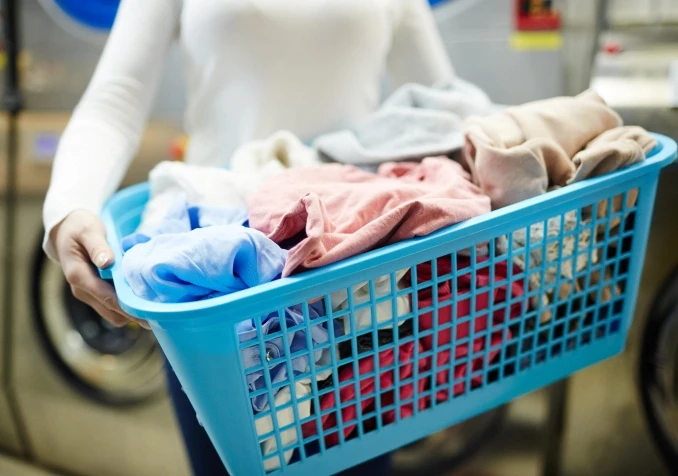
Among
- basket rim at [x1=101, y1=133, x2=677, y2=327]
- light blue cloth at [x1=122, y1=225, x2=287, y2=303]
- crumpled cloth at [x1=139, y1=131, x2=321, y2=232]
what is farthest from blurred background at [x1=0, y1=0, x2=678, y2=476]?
light blue cloth at [x1=122, y1=225, x2=287, y2=303]

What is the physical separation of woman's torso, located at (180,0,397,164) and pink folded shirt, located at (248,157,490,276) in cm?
19

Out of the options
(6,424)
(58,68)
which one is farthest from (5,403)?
(58,68)

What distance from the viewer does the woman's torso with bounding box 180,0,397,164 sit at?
78 cm

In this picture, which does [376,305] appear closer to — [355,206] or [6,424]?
[355,206]

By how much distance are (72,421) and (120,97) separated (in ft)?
3.81

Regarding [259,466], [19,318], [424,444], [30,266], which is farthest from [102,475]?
[259,466]

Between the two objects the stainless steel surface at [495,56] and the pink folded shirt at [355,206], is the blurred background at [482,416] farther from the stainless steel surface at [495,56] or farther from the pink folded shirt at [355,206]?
the pink folded shirt at [355,206]

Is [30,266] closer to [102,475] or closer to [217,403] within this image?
[102,475]

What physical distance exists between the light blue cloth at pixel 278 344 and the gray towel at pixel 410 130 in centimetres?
25

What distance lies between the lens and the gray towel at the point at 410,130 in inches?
28.3

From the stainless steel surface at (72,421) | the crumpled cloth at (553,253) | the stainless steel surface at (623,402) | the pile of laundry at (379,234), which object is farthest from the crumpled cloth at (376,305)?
the stainless steel surface at (72,421)

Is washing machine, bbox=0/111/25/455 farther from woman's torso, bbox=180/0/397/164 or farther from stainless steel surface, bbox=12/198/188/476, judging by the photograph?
woman's torso, bbox=180/0/397/164

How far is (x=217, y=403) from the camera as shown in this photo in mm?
509

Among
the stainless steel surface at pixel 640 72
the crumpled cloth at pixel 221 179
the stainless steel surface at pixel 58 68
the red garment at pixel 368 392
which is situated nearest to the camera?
the red garment at pixel 368 392
